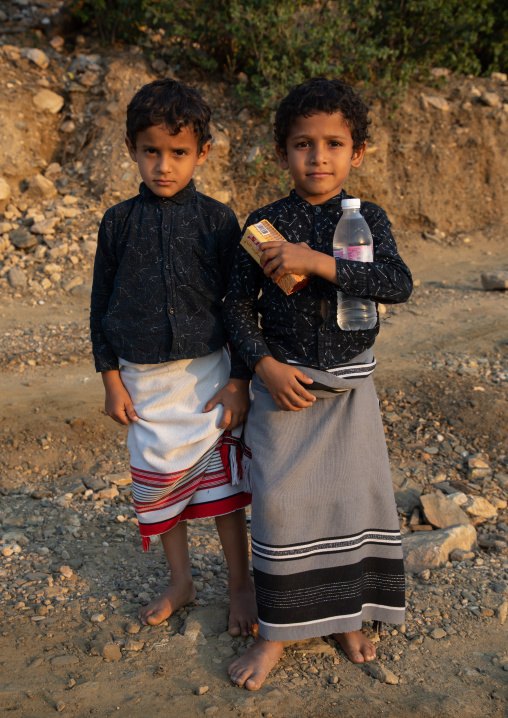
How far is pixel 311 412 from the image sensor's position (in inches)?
81.9

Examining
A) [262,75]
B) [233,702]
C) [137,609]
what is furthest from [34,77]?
[233,702]

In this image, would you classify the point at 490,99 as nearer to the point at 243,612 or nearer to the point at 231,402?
the point at 231,402

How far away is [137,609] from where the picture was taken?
2.47 m

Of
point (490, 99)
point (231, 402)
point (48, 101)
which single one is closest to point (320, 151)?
point (231, 402)

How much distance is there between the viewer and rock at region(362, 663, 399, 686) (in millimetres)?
2092

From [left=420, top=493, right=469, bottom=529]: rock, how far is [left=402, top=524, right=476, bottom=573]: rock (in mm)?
125

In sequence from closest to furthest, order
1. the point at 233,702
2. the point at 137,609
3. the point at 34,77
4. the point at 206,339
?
the point at 233,702 → the point at 206,339 → the point at 137,609 → the point at 34,77

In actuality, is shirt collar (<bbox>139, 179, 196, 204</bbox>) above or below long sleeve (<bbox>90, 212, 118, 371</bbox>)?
above

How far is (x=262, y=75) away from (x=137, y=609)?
22.0 feet

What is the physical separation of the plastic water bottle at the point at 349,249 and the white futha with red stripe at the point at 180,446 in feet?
1.62

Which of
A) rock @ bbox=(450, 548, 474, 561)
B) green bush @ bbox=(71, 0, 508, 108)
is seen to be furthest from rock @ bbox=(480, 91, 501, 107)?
rock @ bbox=(450, 548, 474, 561)

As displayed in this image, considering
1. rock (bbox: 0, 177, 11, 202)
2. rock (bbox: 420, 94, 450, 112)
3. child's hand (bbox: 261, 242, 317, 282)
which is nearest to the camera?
child's hand (bbox: 261, 242, 317, 282)

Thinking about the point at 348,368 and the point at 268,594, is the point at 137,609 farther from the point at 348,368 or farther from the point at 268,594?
the point at 348,368

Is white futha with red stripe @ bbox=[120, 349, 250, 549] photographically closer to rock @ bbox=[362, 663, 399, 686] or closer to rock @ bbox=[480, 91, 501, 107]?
rock @ bbox=[362, 663, 399, 686]
